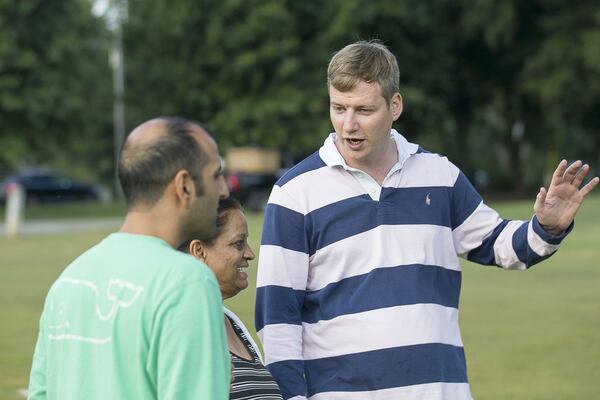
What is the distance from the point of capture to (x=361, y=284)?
4.43 metres

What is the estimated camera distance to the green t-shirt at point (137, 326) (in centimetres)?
275

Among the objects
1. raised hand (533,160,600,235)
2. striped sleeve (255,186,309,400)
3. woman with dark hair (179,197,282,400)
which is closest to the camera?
woman with dark hair (179,197,282,400)

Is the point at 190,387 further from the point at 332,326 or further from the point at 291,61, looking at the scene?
the point at 291,61

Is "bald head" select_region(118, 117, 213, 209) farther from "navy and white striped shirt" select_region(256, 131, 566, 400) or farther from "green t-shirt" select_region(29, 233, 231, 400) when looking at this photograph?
"navy and white striped shirt" select_region(256, 131, 566, 400)

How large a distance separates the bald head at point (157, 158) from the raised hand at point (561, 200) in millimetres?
1956

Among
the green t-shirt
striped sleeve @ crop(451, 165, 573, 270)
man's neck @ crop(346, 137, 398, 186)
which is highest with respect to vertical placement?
man's neck @ crop(346, 137, 398, 186)

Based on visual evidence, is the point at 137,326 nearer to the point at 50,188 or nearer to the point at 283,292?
the point at 283,292

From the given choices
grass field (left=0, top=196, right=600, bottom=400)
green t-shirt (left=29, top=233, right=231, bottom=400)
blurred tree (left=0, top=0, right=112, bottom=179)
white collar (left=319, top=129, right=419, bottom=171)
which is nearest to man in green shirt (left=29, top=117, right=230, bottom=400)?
green t-shirt (left=29, top=233, right=231, bottom=400)

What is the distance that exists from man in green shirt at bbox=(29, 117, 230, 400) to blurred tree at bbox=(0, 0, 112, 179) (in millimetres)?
37947

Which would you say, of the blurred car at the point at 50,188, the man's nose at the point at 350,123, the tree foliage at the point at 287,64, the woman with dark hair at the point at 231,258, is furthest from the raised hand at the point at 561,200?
the blurred car at the point at 50,188

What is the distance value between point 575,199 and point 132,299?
2.31 meters

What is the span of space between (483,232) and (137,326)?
2.20 meters

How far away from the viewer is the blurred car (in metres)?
A: 60.9

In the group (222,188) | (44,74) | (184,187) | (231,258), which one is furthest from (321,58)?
(184,187)
